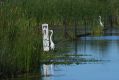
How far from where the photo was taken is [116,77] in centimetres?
1334

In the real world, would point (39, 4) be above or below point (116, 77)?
above

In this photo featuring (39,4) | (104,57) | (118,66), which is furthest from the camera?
(39,4)

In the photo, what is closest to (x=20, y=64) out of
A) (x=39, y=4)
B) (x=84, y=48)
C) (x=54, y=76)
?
(x=54, y=76)

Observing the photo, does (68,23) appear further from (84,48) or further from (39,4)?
(84,48)

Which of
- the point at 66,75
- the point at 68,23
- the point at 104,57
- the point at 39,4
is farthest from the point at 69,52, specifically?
the point at 68,23

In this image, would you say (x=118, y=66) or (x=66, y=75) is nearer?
(x=66, y=75)

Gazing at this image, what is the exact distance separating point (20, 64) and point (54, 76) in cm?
87

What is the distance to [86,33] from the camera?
1120 inches

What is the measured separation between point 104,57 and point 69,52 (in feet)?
5.81

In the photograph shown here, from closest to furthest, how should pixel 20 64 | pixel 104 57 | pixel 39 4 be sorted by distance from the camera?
pixel 20 64 → pixel 104 57 → pixel 39 4

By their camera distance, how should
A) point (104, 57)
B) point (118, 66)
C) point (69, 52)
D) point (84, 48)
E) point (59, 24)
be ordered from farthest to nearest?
point (59, 24) < point (84, 48) < point (69, 52) < point (104, 57) < point (118, 66)

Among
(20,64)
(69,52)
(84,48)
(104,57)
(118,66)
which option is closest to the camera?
(20,64)

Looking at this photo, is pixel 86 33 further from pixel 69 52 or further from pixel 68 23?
pixel 69 52

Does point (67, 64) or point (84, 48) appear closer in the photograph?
point (67, 64)
